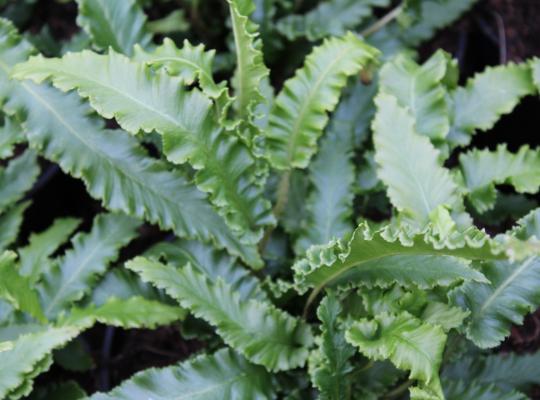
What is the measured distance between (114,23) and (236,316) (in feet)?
Result: 2.36

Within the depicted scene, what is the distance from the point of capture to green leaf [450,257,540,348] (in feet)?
4.29

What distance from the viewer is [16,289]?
138cm

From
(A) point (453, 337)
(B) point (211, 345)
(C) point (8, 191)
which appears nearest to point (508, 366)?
(A) point (453, 337)

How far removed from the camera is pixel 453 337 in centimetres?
142

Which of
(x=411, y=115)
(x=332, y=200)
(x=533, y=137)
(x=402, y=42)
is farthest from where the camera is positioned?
(x=533, y=137)

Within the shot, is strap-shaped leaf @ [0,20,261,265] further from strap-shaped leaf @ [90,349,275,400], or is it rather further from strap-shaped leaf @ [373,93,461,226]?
strap-shaped leaf @ [373,93,461,226]

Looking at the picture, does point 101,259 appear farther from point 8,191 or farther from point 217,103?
point 217,103

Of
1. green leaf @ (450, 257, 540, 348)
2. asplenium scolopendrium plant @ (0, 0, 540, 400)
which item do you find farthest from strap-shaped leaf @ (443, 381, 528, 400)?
green leaf @ (450, 257, 540, 348)

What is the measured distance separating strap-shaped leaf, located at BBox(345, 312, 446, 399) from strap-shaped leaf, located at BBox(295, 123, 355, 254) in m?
0.33

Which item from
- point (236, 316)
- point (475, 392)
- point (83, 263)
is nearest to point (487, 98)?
point (475, 392)

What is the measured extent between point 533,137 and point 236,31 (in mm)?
1182

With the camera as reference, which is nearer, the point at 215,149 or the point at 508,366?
the point at 215,149

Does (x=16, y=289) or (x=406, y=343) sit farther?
(x=16, y=289)

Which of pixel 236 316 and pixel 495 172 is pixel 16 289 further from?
pixel 495 172
